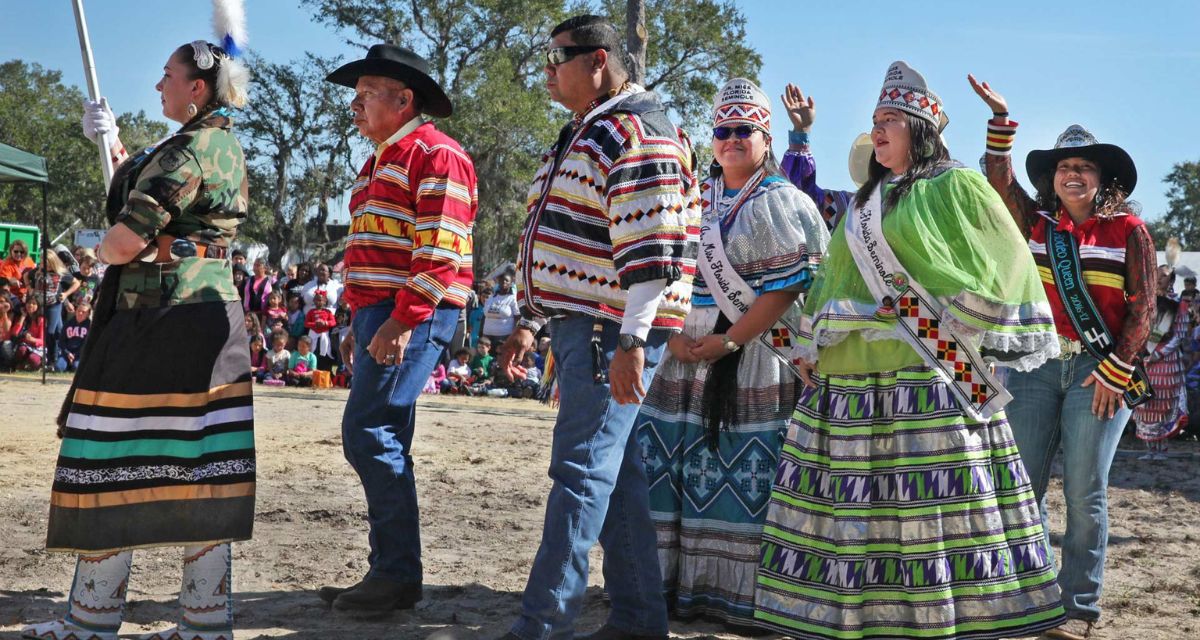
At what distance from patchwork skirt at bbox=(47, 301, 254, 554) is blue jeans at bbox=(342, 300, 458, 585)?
1.77 feet

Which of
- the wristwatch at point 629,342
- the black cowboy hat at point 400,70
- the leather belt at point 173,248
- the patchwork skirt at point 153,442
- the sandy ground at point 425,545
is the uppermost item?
the black cowboy hat at point 400,70

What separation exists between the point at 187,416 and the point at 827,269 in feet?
7.51

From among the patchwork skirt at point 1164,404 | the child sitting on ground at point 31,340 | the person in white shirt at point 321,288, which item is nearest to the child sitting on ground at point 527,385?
the person in white shirt at point 321,288

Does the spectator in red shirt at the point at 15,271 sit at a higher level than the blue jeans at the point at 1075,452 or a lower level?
higher

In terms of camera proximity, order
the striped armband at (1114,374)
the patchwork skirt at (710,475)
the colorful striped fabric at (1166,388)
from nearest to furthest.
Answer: the patchwork skirt at (710,475) → the striped armband at (1114,374) → the colorful striped fabric at (1166,388)

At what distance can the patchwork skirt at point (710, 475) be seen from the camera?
468cm

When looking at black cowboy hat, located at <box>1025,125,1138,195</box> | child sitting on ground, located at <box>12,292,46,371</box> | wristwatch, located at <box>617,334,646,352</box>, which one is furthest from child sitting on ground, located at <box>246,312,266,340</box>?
wristwatch, located at <box>617,334,646,352</box>

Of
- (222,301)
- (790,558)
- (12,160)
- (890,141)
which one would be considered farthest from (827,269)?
(12,160)

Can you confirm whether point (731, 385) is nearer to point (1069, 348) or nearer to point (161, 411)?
point (1069, 348)

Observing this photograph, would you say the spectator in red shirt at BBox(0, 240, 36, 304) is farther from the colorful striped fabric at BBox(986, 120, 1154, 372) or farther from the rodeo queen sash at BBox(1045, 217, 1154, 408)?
the rodeo queen sash at BBox(1045, 217, 1154, 408)

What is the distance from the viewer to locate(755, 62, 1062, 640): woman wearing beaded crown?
3.89 metres

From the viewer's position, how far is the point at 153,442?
3893 mm

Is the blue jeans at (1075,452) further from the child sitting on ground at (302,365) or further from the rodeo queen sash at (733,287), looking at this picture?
the child sitting on ground at (302,365)

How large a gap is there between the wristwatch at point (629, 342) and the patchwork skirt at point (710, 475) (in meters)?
1.30
